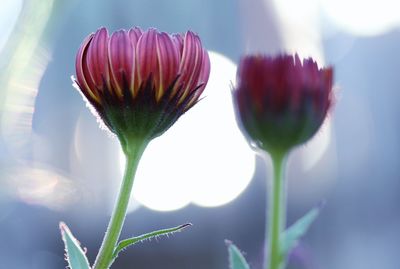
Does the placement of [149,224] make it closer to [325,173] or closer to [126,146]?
[325,173]

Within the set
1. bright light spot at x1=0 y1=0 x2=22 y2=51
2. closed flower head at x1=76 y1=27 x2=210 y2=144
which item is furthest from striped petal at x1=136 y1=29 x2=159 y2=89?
bright light spot at x1=0 y1=0 x2=22 y2=51

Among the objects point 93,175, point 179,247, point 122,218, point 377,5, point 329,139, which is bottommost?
point 179,247

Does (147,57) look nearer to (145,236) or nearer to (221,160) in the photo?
(145,236)

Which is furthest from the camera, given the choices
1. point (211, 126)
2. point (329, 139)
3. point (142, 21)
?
point (329, 139)

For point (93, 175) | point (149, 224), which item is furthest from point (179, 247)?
point (93, 175)

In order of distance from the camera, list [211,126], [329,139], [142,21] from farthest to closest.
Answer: [329,139] → [142,21] → [211,126]

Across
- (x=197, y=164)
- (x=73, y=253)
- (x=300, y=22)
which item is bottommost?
(x=197, y=164)

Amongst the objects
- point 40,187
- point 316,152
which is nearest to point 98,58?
point 40,187
